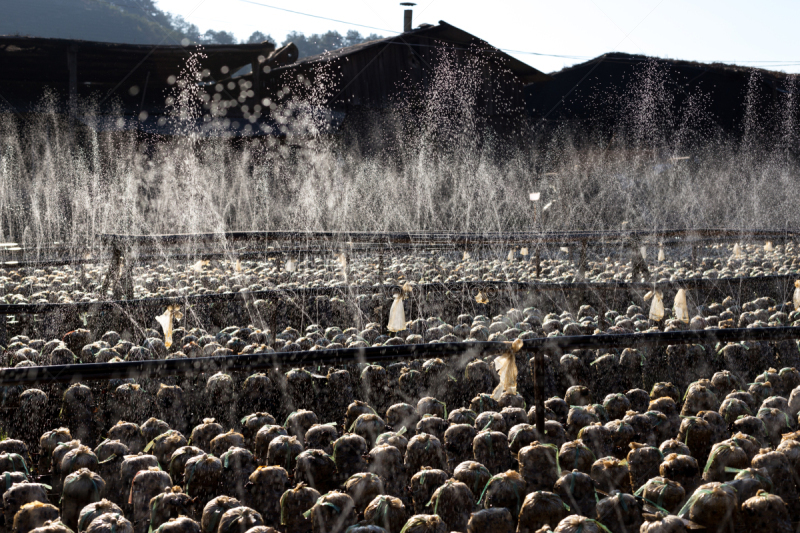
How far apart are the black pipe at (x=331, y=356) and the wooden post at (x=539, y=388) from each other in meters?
0.08

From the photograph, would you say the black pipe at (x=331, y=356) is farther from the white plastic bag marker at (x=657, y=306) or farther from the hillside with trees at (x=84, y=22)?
the hillside with trees at (x=84, y=22)

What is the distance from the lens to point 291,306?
8062mm

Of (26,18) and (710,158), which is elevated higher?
(26,18)

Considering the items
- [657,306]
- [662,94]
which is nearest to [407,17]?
[662,94]

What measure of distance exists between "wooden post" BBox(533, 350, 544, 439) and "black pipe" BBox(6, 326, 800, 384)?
3.1 inches

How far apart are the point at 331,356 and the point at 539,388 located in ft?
3.89

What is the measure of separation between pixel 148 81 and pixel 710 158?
25.1 m

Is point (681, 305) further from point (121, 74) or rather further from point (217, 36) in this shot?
point (217, 36)

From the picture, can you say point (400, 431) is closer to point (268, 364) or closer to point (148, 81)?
point (268, 364)

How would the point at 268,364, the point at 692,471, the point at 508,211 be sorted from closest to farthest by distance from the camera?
the point at 268,364
the point at 692,471
the point at 508,211

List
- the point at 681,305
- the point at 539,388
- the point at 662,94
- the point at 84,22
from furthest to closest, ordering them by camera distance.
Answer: the point at 84,22 < the point at 662,94 < the point at 681,305 < the point at 539,388

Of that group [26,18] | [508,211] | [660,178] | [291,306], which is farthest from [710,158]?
[26,18]

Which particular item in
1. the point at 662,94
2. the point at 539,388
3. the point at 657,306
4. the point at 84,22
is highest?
the point at 84,22

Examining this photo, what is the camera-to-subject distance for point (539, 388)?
3.56 m
